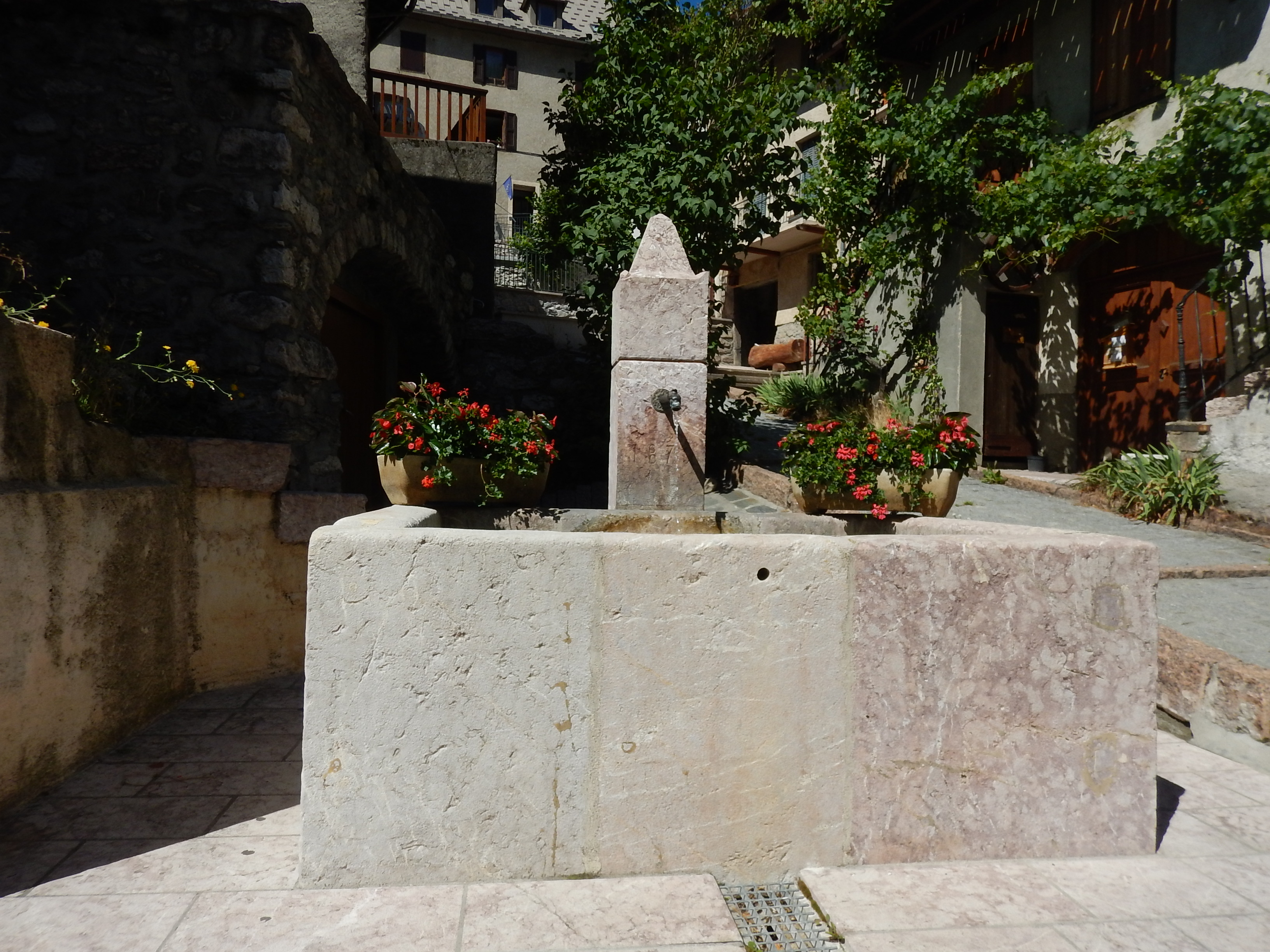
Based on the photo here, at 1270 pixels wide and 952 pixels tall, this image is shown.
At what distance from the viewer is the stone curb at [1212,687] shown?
3025mm

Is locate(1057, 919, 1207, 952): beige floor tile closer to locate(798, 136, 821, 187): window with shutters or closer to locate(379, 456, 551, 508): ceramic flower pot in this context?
locate(379, 456, 551, 508): ceramic flower pot

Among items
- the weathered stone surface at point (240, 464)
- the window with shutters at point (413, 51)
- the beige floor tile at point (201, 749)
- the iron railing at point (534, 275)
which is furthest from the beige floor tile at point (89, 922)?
the window with shutters at point (413, 51)

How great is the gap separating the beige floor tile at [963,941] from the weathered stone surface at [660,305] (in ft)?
7.68

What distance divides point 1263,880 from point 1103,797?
435 mm

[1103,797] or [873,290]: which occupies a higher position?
[873,290]

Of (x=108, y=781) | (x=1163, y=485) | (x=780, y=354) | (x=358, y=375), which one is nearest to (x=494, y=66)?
(x=780, y=354)

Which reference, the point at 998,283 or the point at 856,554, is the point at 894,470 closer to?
the point at 856,554

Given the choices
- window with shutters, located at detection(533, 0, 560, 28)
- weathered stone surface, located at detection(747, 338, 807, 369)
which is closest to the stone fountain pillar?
weathered stone surface, located at detection(747, 338, 807, 369)

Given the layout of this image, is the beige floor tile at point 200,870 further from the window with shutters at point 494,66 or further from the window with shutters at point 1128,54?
the window with shutters at point 494,66

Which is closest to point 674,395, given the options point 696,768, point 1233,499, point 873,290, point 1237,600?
point 696,768

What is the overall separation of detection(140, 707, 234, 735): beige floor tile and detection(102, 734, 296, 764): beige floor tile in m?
0.05

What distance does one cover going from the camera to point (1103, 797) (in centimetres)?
234

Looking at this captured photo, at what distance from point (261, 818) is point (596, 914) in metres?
1.19

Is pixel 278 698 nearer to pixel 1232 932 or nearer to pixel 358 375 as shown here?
pixel 358 375
